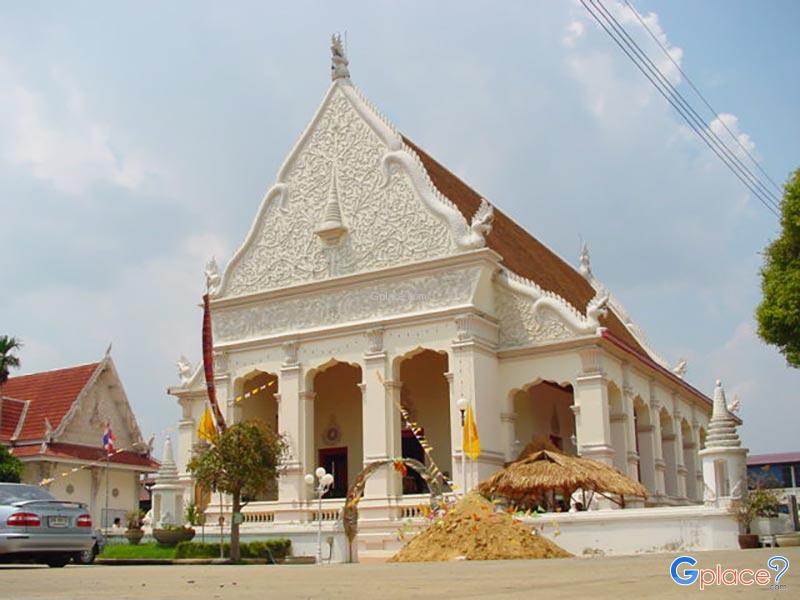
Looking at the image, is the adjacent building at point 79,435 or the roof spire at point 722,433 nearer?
the roof spire at point 722,433

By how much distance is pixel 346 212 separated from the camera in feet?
88.1

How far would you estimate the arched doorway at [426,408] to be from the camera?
91.6 feet

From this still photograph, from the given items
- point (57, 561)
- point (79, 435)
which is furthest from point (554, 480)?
point (79, 435)

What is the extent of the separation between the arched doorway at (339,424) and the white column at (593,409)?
23.7 feet

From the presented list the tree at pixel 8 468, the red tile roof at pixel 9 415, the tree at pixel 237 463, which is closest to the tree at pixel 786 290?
the tree at pixel 237 463

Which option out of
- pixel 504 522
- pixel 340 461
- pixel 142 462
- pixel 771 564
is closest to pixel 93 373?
pixel 142 462

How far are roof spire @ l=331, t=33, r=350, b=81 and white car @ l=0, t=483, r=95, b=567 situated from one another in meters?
17.3

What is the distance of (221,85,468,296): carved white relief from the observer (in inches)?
1014

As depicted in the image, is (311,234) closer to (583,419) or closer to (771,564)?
(583,419)

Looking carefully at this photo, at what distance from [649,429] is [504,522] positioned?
1281cm

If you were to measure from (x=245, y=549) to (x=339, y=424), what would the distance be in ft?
25.9

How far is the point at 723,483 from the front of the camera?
61.5 feet

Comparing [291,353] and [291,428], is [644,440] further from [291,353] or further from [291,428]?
[291,353]

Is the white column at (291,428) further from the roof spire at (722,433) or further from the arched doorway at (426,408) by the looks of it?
the roof spire at (722,433)
